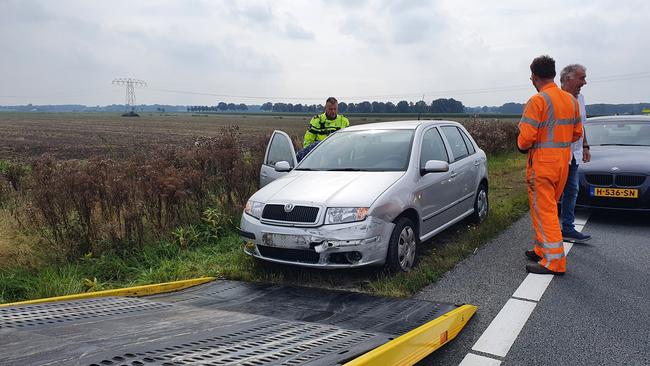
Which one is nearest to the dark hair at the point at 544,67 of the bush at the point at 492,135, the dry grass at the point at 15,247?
the dry grass at the point at 15,247

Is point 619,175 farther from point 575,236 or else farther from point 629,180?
point 575,236

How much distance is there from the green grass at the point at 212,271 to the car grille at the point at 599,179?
173cm

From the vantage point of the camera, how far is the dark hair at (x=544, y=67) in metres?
4.94

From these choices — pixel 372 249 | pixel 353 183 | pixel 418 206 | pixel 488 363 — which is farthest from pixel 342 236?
pixel 488 363

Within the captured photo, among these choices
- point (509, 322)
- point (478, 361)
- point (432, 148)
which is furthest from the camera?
point (432, 148)

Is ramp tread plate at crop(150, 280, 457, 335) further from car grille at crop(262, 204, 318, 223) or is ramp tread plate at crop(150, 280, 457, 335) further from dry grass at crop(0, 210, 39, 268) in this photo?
dry grass at crop(0, 210, 39, 268)

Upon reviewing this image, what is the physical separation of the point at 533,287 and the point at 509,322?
3.05ft

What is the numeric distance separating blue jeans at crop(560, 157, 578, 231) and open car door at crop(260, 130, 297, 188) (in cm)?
349

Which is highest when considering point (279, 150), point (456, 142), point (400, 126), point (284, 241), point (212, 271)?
point (400, 126)

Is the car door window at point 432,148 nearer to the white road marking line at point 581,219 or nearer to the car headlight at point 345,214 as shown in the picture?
the car headlight at point 345,214

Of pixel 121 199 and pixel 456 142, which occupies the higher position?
pixel 456 142

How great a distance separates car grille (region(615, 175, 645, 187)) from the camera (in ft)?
21.2

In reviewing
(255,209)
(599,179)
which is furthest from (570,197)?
(255,209)

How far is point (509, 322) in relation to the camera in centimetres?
359
